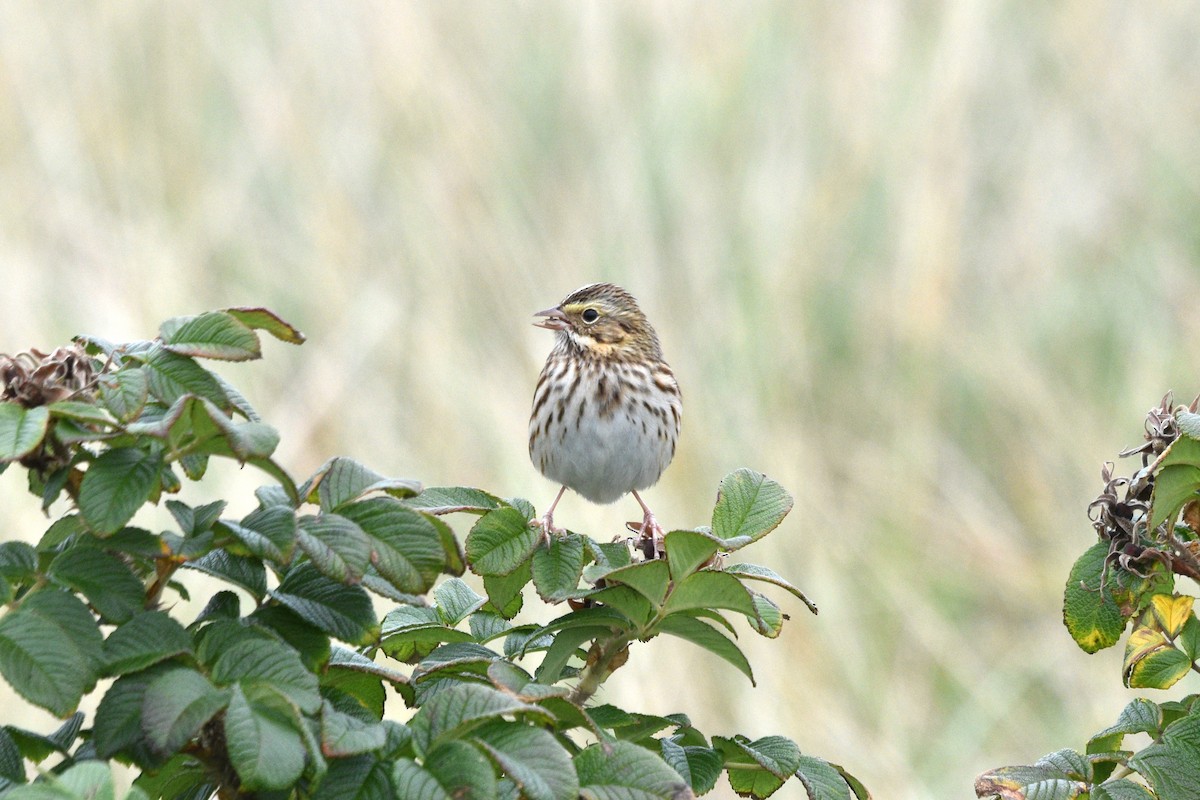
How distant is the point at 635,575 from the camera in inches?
48.4

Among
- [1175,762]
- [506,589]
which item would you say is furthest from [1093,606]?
[506,589]

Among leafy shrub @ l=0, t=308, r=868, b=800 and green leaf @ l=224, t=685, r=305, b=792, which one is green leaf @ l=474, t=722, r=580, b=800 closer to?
leafy shrub @ l=0, t=308, r=868, b=800

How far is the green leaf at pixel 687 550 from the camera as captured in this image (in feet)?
3.94

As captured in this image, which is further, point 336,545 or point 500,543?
point 500,543

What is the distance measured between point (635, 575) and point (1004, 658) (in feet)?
14.8

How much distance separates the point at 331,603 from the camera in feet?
3.97

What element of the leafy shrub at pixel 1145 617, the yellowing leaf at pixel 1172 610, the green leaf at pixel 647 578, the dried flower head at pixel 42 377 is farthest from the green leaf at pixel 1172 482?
the dried flower head at pixel 42 377

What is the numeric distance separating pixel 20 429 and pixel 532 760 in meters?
0.42

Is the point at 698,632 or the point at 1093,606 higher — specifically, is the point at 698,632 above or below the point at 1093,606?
below

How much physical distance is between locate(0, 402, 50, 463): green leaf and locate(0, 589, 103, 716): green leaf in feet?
0.36

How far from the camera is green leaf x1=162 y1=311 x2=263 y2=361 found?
3.97ft

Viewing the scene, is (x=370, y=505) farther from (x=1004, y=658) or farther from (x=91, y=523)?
(x=1004, y=658)

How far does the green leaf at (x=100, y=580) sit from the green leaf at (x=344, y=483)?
0.50ft

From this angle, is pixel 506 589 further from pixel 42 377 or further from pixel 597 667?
pixel 42 377
